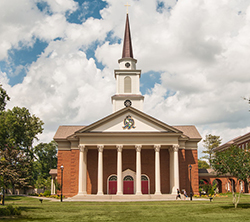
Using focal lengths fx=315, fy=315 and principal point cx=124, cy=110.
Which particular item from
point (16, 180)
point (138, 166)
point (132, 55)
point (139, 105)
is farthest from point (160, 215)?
point (132, 55)

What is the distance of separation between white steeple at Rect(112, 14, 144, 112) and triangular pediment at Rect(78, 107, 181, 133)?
28.6 ft

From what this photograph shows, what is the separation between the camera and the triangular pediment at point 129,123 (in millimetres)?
45750

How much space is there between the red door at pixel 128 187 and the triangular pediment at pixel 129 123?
8.49m

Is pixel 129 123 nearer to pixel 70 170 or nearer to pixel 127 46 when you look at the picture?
pixel 70 170

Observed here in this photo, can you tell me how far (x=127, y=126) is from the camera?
151 ft

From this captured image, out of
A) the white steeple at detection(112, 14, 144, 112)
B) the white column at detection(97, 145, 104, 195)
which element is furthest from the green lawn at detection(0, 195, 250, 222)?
the white steeple at detection(112, 14, 144, 112)

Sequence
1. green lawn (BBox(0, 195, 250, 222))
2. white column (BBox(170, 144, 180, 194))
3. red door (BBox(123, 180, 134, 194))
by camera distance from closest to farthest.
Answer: green lawn (BBox(0, 195, 250, 222)) < white column (BBox(170, 144, 180, 194)) < red door (BBox(123, 180, 134, 194))

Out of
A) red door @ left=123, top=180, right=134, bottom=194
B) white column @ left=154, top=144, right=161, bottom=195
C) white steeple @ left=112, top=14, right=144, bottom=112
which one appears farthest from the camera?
white steeple @ left=112, top=14, right=144, bottom=112

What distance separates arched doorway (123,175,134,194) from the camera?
48250mm

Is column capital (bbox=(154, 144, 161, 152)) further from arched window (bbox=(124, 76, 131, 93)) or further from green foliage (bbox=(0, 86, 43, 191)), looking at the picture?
green foliage (bbox=(0, 86, 43, 191))

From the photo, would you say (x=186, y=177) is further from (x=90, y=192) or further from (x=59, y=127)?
(x=59, y=127)

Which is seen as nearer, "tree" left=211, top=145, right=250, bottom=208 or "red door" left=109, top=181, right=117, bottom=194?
"tree" left=211, top=145, right=250, bottom=208

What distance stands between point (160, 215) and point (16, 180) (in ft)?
34.0

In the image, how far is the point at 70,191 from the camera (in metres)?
47.6
